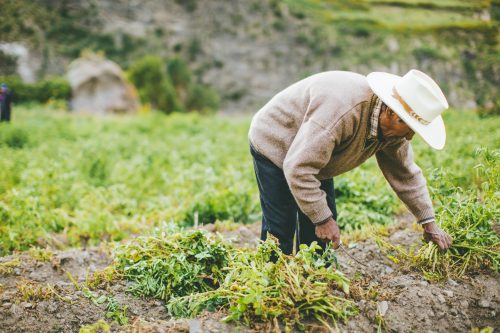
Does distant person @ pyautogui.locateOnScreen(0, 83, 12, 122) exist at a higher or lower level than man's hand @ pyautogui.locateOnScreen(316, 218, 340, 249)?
higher

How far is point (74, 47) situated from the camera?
29297 millimetres

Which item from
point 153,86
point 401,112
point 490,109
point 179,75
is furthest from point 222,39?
point 401,112

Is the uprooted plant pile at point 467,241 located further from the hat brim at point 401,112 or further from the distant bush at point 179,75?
the distant bush at point 179,75

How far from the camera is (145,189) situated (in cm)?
598

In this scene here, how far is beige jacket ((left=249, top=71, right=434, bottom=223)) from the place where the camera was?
2447 mm

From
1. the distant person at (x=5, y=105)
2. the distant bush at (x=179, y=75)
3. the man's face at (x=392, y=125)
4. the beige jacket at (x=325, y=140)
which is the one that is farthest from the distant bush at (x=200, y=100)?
the man's face at (x=392, y=125)

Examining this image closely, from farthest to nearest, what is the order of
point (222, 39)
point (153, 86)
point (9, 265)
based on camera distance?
point (222, 39) < point (153, 86) < point (9, 265)

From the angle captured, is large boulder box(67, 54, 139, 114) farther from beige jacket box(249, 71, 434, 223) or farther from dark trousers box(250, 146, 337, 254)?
beige jacket box(249, 71, 434, 223)

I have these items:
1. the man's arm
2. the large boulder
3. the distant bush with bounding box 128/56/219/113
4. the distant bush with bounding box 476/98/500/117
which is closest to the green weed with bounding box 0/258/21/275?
the man's arm

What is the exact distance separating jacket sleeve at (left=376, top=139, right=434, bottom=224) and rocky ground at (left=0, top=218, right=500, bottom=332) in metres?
0.49

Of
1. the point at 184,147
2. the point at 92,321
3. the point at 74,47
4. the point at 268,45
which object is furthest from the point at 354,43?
the point at 92,321

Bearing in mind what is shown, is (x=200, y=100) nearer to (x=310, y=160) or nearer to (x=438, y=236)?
(x=438, y=236)

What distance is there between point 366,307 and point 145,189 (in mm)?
4080

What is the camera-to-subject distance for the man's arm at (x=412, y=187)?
291 cm
